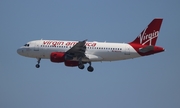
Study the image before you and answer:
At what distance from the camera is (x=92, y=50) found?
9100cm

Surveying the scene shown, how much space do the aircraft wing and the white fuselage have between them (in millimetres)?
1409

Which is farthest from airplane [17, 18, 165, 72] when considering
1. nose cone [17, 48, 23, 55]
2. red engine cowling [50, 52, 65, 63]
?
nose cone [17, 48, 23, 55]

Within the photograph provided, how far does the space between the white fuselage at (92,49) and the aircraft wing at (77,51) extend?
4.62 feet

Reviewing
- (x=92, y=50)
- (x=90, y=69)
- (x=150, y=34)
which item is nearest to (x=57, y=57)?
(x=92, y=50)

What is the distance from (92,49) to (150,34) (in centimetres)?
1152

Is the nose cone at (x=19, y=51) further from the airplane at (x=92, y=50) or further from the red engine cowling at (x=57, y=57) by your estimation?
the red engine cowling at (x=57, y=57)

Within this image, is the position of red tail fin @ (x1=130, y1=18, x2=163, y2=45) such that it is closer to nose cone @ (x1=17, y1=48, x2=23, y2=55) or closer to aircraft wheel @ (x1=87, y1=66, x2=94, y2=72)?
aircraft wheel @ (x1=87, y1=66, x2=94, y2=72)

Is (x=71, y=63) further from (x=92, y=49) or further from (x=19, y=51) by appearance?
(x=19, y=51)

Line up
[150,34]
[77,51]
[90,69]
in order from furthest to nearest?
[90,69] < [150,34] < [77,51]

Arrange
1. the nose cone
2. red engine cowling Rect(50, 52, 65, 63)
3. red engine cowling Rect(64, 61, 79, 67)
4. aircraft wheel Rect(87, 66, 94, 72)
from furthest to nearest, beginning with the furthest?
the nose cone
red engine cowling Rect(64, 61, 79, 67)
aircraft wheel Rect(87, 66, 94, 72)
red engine cowling Rect(50, 52, 65, 63)

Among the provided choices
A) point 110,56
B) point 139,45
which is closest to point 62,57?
point 110,56

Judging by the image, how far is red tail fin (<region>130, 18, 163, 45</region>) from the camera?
90.7m

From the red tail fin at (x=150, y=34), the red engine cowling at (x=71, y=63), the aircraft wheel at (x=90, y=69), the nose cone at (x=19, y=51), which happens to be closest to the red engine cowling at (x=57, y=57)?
the red engine cowling at (x=71, y=63)

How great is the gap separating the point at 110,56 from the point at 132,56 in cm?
419
